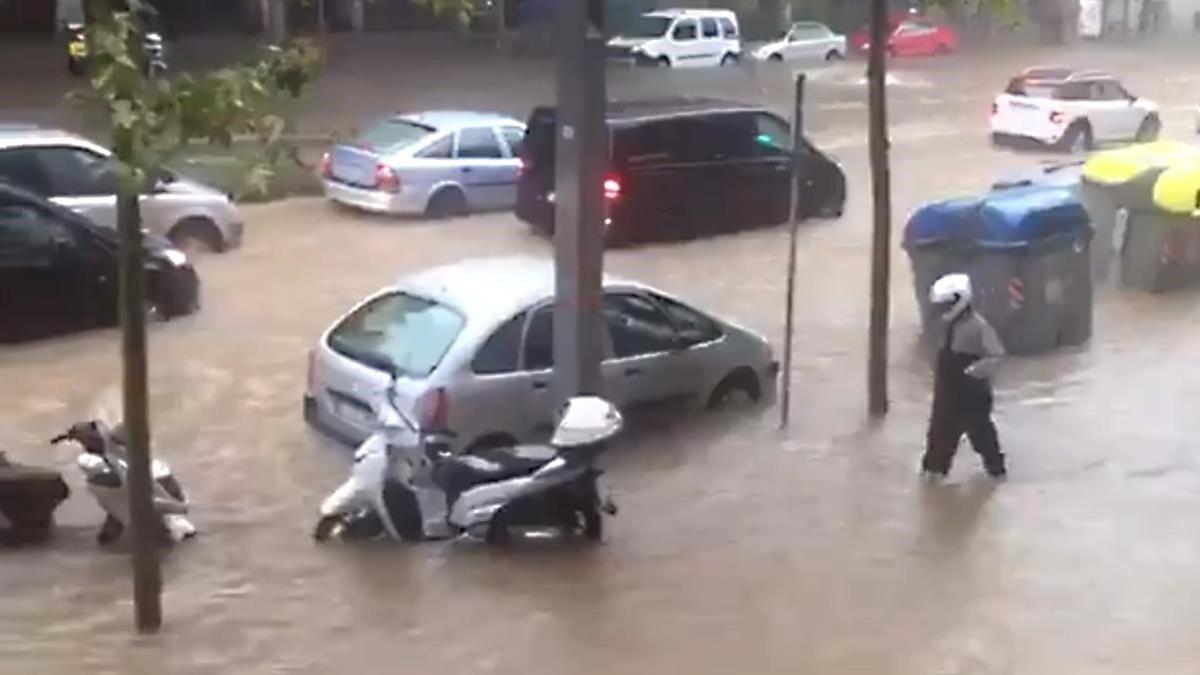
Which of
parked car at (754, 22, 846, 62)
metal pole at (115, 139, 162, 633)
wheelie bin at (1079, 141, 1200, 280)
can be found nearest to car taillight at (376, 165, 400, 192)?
wheelie bin at (1079, 141, 1200, 280)

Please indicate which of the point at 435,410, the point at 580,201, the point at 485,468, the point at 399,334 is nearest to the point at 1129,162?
the point at 580,201

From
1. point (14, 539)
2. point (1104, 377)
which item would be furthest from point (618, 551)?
point (1104, 377)

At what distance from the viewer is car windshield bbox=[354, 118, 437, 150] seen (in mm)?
22156

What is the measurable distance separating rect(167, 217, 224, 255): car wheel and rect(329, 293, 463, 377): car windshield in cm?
669

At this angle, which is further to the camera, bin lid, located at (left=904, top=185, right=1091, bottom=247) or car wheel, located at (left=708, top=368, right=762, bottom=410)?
bin lid, located at (left=904, top=185, right=1091, bottom=247)

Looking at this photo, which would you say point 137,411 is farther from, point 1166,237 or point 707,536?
point 1166,237

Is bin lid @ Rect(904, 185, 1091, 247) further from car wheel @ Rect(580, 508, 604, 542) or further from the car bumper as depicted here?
the car bumper

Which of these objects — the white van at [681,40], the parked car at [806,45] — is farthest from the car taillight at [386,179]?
the parked car at [806,45]

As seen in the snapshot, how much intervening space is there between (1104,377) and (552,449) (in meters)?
6.32

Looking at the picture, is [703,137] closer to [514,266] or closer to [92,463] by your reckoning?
[514,266]

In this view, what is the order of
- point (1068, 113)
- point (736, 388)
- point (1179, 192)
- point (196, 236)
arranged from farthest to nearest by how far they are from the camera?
point (1068, 113), point (196, 236), point (1179, 192), point (736, 388)

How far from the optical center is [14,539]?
35.4ft

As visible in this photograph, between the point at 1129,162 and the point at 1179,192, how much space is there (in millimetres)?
969

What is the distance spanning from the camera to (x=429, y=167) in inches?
859
